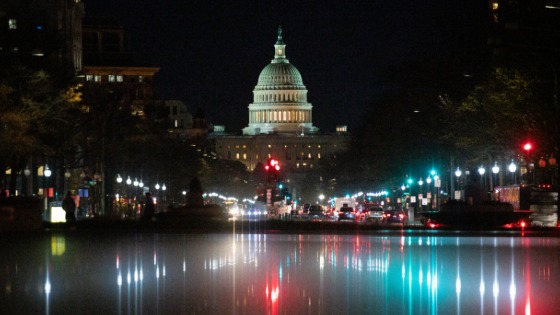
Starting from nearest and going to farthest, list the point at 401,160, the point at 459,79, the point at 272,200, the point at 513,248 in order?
1. the point at 513,248
2. the point at 459,79
3. the point at 401,160
4. the point at 272,200

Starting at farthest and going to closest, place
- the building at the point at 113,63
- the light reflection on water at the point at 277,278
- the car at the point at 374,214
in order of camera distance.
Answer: the building at the point at 113,63, the car at the point at 374,214, the light reflection on water at the point at 277,278

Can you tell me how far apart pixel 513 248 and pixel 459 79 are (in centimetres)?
4932

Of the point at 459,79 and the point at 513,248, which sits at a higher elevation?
the point at 459,79

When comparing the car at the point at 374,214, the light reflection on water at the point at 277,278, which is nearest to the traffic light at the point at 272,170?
the car at the point at 374,214

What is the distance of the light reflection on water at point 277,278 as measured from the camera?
63.8ft

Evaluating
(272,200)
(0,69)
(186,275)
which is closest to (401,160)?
(272,200)

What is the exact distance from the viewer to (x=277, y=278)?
81.4 ft

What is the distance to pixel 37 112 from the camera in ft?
214

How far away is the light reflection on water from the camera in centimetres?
1944

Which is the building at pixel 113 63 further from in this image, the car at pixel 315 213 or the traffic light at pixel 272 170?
the car at pixel 315 213

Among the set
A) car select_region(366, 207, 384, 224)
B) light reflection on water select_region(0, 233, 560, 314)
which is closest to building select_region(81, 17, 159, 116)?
car select_region(366, 207, 384, 224)

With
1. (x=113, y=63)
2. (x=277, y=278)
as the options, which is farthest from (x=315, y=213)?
(x=113, y=63)

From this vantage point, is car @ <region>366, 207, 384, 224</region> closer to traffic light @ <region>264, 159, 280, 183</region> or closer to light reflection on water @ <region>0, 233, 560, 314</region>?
traffic light @ <region>264, 159, 280, 183</region>

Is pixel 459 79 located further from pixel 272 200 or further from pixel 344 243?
pixel 344 243
